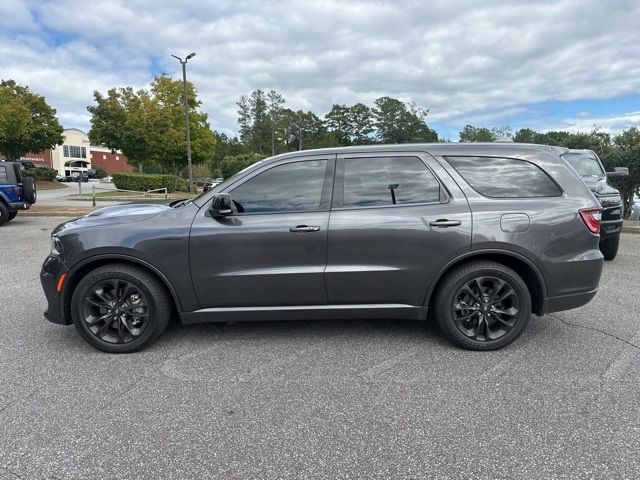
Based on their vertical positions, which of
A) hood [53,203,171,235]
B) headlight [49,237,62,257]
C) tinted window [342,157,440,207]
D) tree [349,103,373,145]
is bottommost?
headlight [49,237,62,257]

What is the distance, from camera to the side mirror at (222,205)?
330 cm

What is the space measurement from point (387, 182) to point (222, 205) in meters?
1.40

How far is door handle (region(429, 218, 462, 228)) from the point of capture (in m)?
3.35

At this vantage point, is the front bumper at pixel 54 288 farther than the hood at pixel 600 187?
No

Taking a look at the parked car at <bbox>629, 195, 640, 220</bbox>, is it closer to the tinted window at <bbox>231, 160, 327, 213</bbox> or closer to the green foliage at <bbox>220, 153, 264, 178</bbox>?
the tinted window at <bbox>231, 160, 327, 213</bbox>

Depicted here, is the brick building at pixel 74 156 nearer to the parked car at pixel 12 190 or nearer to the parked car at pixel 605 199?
the parked car at pixel 12 190

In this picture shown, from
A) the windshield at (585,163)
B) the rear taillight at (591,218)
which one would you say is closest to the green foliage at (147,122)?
the windshield at (585,163)

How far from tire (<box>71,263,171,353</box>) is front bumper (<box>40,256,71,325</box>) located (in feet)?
0.40

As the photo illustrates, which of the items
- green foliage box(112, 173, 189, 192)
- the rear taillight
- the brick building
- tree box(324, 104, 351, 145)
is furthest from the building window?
the rear taillight

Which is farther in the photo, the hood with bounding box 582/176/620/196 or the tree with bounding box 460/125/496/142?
the tree with bounding box 460/125/496/142

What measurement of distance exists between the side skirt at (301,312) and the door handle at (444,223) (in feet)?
2.35

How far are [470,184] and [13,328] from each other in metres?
4.59

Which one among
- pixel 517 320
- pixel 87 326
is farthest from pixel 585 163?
pixel 87 326

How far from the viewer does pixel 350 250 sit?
3369 millimetres
